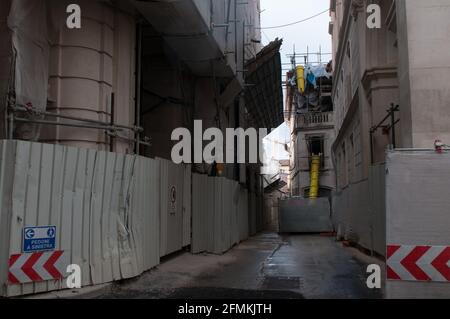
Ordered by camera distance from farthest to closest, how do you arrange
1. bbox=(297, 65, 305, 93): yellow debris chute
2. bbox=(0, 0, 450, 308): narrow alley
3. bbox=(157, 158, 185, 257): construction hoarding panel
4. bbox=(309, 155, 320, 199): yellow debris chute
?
bbox=(297, 65, 305, 93): yellow debris chute, bbox=(309, 155, 320, 199): yellow debris chute, bbox=(157, 158, 185, 257): construction hoarding panel, bbox=(0, 0, 450, 308): narrow alley

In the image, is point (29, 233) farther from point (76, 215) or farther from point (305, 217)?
point (305, 217)

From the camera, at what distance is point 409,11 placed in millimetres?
11008

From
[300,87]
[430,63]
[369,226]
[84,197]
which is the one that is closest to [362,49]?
[369,226]

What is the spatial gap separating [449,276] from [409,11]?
6331 mm

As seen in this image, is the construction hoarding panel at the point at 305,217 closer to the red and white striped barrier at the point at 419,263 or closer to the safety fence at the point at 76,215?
the safety fence at the point at 76,215

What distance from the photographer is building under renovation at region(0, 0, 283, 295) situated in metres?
8.41

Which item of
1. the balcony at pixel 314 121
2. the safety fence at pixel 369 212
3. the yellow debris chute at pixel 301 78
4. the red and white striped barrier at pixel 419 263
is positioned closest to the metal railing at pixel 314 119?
the balcony at pixel 314 121

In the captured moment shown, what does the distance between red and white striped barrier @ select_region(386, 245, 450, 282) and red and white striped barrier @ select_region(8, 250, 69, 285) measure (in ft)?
16.6

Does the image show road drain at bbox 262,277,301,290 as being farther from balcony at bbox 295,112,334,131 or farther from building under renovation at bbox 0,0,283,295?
balcony at bbox 295,112,334,131

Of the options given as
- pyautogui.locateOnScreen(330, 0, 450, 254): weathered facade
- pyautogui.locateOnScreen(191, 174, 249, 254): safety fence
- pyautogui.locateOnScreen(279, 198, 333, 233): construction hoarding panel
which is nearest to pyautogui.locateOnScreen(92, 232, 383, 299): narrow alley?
pyautogui.locateOnScreen(191, 174, 249, 254): safety fence

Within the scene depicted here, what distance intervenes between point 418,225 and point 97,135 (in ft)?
21.3

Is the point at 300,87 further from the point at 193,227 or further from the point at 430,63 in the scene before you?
the point at 430,63

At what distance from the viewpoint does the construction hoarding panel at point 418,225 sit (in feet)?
22.0

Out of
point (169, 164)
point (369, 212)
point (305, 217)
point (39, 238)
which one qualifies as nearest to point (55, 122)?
point (39, 238)
